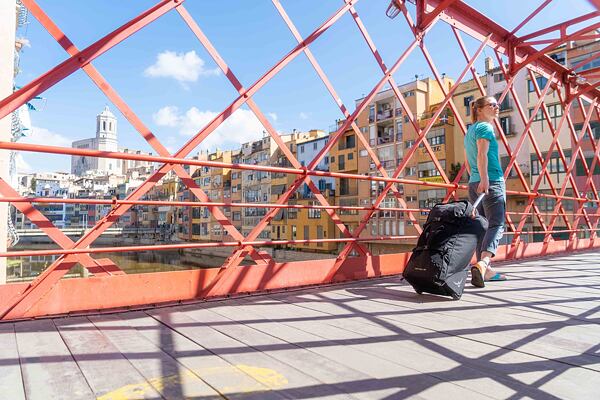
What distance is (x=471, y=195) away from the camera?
380 centimetres

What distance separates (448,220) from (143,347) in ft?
7.74

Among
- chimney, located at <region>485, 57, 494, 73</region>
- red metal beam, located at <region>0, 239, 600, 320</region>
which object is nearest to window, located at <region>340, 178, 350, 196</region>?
chimney, located at <region>485, 57, 494, 73</region>

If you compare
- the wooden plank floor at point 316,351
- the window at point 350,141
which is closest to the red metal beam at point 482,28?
the wooden plank floor at point 316,351

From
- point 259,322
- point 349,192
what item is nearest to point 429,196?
point 349,192

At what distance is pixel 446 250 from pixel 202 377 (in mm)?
2127

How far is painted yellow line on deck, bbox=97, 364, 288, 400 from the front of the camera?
4.75ft

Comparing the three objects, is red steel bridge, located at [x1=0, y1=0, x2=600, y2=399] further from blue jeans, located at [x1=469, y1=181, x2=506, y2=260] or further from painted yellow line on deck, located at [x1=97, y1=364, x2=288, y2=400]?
blue jeans, located at [x1=469, y1=181, x2=506, y2=260]

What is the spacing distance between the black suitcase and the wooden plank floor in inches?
6.0

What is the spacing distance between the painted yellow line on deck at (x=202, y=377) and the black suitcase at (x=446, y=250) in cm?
180

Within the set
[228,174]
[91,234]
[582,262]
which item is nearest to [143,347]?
[91,234]

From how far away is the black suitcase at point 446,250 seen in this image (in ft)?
10.0

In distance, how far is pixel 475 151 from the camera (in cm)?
378

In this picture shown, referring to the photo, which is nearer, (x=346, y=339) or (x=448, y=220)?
(x=346, y=339)

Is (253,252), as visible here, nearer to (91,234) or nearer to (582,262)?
(91,234)
